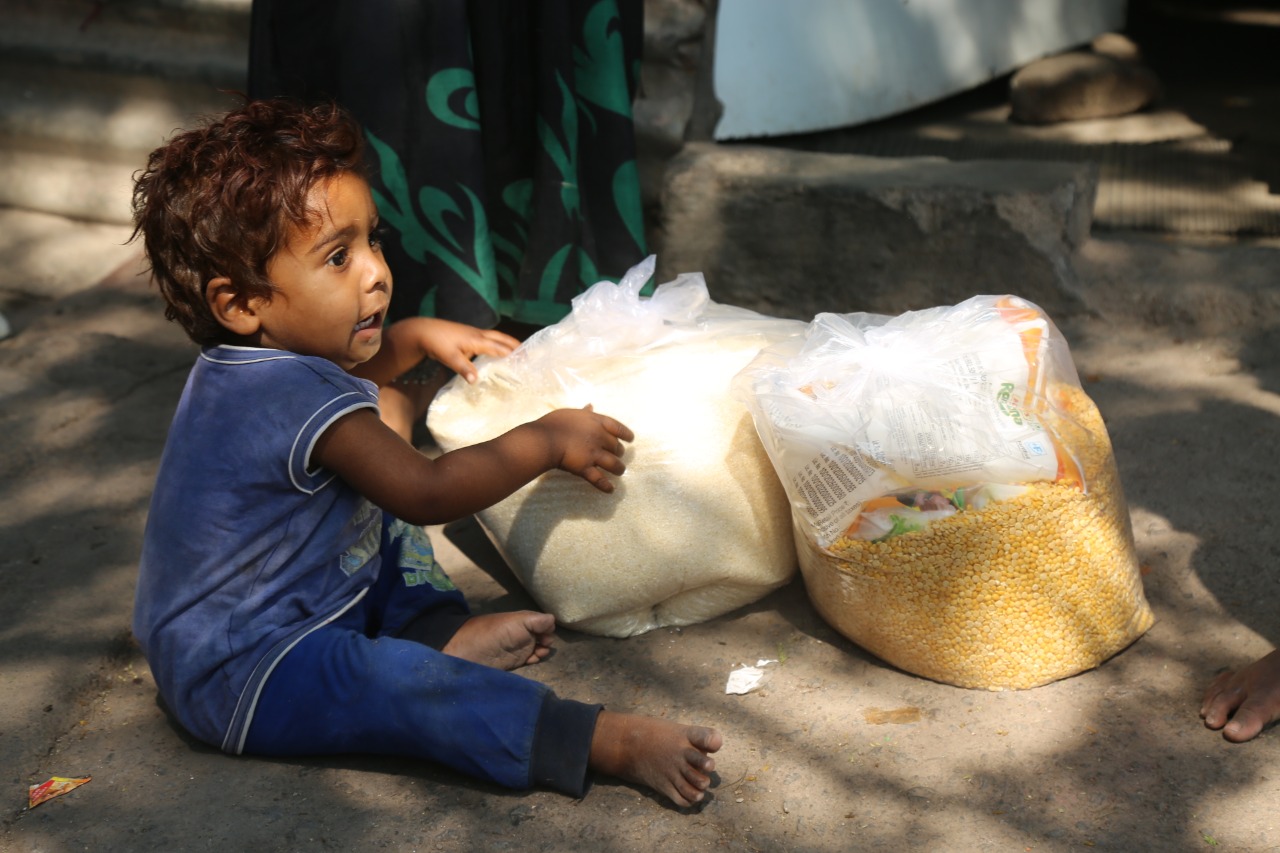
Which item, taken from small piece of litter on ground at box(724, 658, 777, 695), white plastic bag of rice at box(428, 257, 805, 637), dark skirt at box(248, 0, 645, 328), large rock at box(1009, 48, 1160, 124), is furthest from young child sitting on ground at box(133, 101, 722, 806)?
large rock at box(1009, 48, 1160, 124)

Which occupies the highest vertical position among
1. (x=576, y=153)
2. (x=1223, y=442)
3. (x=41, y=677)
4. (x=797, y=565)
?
(x=576, y=153)

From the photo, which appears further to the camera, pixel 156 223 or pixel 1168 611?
pixel 1168 611

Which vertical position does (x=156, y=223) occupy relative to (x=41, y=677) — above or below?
above

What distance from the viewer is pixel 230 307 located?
1.78 m

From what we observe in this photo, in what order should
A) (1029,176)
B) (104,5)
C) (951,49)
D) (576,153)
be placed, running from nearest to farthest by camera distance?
(576,153)
(1029,176)
(104,5)
(951,49)

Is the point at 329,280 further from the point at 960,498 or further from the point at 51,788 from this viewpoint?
the point at 960,498

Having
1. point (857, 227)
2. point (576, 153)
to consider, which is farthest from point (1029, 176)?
point (576, 153)

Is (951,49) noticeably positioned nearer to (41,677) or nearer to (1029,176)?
(1029,176)

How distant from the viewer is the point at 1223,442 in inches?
93.4

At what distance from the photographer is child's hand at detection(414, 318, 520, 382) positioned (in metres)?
2.20

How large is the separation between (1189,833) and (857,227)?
1.63m

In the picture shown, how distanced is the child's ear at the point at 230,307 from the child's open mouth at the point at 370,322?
0.14 metres

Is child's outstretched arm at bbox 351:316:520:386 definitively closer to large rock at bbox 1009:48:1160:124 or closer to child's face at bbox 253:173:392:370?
child's face at bbox 253:173:392:370

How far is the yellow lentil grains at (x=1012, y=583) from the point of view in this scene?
5.73 feet
